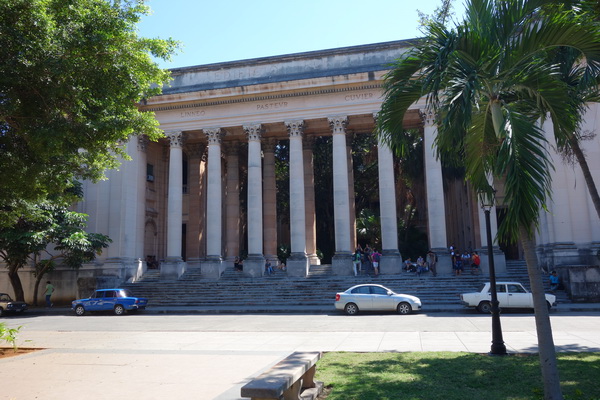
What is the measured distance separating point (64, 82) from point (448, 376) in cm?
991

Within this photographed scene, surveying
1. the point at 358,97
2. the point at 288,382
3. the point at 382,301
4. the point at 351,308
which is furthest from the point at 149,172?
the point at 288,382

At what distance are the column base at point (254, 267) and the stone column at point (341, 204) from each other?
474 cm

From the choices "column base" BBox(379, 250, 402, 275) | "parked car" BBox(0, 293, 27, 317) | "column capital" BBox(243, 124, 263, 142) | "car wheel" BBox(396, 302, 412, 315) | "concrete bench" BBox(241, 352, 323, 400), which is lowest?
"car wheel" BBox(396, 302, 412, 315)

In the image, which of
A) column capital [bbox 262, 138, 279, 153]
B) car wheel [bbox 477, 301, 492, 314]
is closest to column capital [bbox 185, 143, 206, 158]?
column capital [bbox 262, 138, 279, 153]

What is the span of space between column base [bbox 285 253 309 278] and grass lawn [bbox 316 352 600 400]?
1920 cm

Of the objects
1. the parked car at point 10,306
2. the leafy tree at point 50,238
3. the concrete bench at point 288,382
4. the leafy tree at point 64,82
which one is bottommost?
the parked car at point 10,306

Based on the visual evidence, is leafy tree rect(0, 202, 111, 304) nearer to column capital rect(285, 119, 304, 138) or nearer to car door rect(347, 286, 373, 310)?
column capital rect(285, 119, 304, 138)

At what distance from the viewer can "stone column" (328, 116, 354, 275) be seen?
2898 centimetres

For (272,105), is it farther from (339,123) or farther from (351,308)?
(351,308)

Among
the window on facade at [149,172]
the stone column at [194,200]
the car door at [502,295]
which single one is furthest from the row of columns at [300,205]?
the car door at [502,295]

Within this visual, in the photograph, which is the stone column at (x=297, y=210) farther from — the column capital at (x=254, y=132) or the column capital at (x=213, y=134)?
the column capital at (x=213, y=134)

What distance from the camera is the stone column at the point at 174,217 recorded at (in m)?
31.7

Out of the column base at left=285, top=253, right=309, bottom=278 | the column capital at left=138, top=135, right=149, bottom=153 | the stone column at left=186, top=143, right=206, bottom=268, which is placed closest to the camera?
the column base at left=285, top=253, right=309, bottom=278

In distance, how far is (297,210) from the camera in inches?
1194
